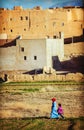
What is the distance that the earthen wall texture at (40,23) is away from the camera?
10.1m

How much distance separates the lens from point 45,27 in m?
10.1

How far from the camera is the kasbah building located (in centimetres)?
997

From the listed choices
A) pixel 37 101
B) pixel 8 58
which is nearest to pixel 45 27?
pixel 8 58

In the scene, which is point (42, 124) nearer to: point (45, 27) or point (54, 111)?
point (54, 111)

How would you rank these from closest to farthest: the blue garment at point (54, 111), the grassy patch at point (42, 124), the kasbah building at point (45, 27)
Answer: the grassy patch at point (42, 124)
the blue garment at point (54, 111)
the kasbah building at point (45, 27)

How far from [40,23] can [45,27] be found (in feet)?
0.26

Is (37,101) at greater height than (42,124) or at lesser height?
greater

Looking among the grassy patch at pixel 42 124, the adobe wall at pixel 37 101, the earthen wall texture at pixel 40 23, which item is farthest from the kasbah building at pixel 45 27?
Answer: the grassy patch at pixel 42 124

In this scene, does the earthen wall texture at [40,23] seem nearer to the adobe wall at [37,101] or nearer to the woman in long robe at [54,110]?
the adobe wall at [37,101]

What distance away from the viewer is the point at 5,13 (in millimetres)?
9992

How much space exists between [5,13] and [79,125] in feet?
5.37

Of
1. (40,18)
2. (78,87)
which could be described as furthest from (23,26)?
(78,87)

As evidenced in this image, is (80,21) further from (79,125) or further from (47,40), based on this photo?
(79,125)

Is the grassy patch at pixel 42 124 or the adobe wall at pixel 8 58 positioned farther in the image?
the adobe wall at pixel 8 58
